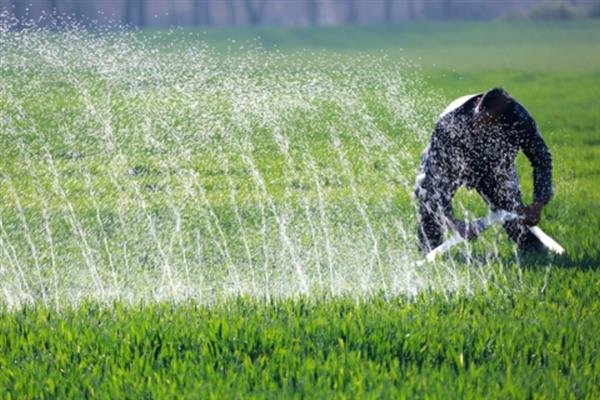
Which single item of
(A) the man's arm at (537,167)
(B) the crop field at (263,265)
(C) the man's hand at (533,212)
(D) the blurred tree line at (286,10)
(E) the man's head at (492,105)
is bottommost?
(B) the crop field at (263,265)

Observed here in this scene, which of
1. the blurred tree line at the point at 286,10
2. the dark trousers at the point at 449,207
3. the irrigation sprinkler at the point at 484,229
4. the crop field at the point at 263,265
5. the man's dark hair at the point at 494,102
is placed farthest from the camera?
Answer: the blurred tree line at the point at 286,10

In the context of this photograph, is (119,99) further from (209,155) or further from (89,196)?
(89,196)

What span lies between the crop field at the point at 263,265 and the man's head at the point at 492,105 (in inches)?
37.2

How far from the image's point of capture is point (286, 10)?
177 ft

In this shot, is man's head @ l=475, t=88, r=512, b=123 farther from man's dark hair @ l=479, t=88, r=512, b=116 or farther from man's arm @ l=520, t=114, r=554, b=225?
man's arm @ l=520, t=114, r=554, b=225

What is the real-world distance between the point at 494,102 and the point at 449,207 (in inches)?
32.7

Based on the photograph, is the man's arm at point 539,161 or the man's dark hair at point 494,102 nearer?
the man's dark hair at point 494,102

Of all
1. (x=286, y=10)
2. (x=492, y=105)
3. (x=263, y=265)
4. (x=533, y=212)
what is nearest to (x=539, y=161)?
(x=533, y=212)

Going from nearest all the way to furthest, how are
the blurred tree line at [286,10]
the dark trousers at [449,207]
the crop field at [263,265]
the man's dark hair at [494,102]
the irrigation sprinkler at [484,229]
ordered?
1. the crop field at [263,265]
2. the man's dark hair at [494,102]
3. the irrigation sprinkler at [484,229]
4. the dark trousers at [449,207]
5. the blurred tree line at [286,10]

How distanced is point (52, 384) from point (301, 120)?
40.0ft

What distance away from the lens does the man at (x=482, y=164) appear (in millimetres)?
6309

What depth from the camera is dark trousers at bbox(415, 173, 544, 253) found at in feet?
21.7

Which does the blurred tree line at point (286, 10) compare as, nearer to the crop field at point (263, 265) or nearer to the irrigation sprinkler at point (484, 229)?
the crop field at point (263, 265)

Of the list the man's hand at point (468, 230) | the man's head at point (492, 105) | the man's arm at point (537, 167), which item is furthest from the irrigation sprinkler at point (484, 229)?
the man's head at point (492, 105)
